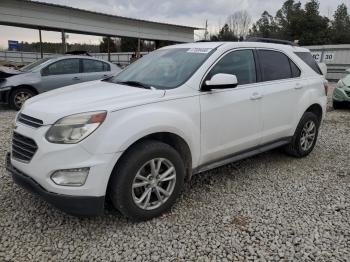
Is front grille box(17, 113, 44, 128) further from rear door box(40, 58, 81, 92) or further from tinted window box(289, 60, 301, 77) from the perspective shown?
rear door box(40, 58, 81, 92)

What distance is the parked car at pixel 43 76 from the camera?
350 inches

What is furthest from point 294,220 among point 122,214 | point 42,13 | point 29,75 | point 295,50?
point 42,13

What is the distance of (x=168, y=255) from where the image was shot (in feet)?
9.48

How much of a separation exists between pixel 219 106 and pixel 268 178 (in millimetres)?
1439

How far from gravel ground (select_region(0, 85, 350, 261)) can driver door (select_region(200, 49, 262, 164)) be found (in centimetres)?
53

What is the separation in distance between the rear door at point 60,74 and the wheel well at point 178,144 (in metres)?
6.57

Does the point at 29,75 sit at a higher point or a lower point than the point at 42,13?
lower

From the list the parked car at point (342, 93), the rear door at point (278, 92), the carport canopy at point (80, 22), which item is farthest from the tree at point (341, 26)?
the rear door at point (278, 92)

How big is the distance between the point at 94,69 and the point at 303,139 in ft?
21.3

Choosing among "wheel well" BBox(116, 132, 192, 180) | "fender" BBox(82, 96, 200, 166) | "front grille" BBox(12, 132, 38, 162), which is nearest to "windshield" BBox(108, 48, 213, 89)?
"fender" BBox(82, 96, 200, 166)

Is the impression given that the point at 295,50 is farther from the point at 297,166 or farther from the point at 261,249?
the point at 261,249

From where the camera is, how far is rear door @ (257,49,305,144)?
441 cm

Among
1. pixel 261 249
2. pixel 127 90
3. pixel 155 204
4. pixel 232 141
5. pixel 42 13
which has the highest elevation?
pixel 42 13

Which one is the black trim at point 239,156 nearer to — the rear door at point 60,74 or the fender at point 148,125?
the fender at point 148,125
